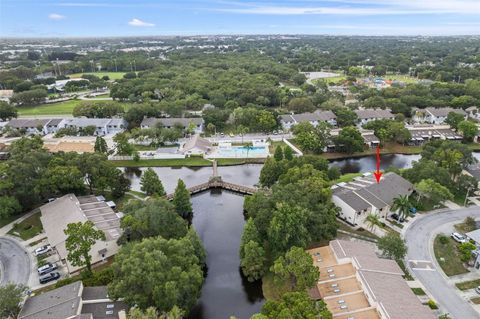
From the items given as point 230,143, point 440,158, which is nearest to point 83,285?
point 230,143

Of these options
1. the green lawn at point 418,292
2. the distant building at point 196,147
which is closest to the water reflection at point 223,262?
the green lawn at point 418,292

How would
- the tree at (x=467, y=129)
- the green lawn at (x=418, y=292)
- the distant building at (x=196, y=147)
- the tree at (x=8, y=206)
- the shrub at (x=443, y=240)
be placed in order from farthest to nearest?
the tree at (x=467, y=129)
the distant building at (x=196, y=147)
the tree at (x=8, y=206)
the shrub at (x=443, y=240)
the green lawn at (x=418, y=292)

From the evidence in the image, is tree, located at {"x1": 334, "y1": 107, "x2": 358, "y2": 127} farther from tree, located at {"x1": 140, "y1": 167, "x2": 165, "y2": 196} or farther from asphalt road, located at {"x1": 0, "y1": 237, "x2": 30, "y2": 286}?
asphalt road, located at {"x1": 0, "y1": 237, "x2": 30, "y2": 286}

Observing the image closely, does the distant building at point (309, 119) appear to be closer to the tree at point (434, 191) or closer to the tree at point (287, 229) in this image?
the tree at point (434, 191)

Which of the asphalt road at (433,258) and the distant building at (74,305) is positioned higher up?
the distant building at (74,305)

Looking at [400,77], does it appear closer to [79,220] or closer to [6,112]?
[6,112]

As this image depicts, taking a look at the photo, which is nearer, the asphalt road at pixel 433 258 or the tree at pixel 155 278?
the tree at pixel 155 278

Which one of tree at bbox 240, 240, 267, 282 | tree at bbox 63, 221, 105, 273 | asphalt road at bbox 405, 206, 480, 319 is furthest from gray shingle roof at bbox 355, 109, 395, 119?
tree at bbox 63, 221, 105, 273
